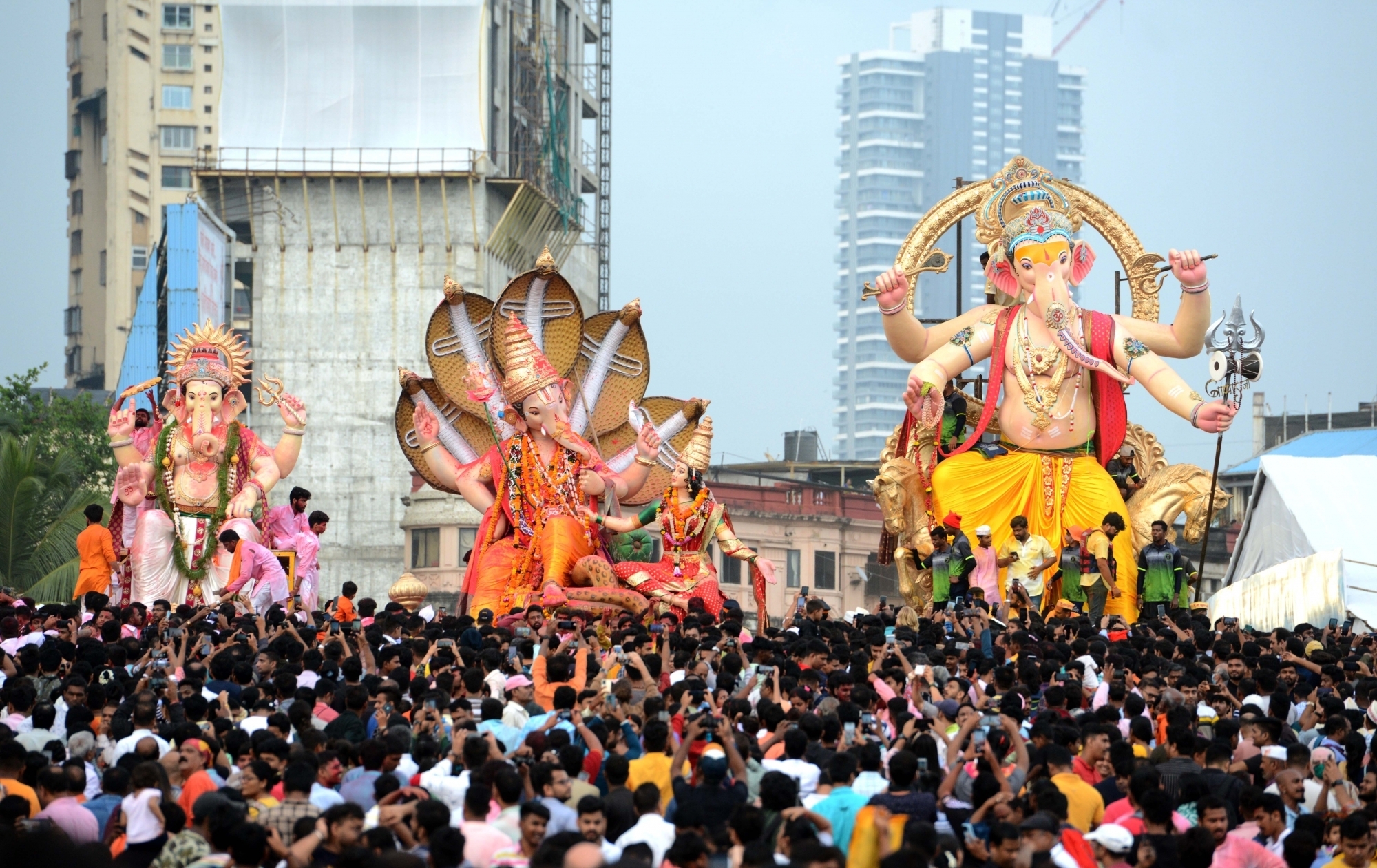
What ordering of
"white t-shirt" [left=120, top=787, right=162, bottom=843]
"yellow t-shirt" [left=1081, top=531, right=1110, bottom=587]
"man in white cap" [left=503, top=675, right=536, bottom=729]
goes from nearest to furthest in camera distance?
1. "white t-shirt" [left=120, top=787, right=162, bottom=843]
2. "man in white cap" [left=503, top=675, right=536, bottom=729]
3. "yellow t-shirt" [left=1081, top=531, right=1110, bottom=587]

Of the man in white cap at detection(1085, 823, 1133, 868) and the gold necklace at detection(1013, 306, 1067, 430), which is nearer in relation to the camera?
the man in white cap at detection(1085, 823, 1133, 868)

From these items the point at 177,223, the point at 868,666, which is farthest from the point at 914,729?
the point at 177,223

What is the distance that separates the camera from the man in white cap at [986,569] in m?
19.9

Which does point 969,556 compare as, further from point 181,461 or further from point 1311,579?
point 181,461

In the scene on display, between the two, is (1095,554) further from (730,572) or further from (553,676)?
(730,572)

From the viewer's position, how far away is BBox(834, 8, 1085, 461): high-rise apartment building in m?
152

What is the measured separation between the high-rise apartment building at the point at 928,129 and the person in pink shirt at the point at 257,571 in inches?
5026

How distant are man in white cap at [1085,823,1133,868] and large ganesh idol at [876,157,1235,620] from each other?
438 inches

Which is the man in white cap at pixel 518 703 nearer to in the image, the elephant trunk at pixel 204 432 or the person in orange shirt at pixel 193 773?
the person in orange shirt at pixel 193 773

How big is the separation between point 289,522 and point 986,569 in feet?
23.5

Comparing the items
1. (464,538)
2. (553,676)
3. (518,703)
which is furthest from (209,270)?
(518,703)

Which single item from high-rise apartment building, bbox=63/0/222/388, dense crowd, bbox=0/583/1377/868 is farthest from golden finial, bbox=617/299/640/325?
high-rise apartment building, bbox=63/0/222/388

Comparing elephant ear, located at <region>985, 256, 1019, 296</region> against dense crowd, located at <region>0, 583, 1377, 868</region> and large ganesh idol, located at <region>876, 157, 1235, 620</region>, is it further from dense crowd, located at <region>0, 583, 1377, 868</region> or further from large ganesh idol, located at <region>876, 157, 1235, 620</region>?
dense crowd, located at <region>0, 583, 1377, 868</region>

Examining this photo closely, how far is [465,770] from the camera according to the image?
32.8 ft
